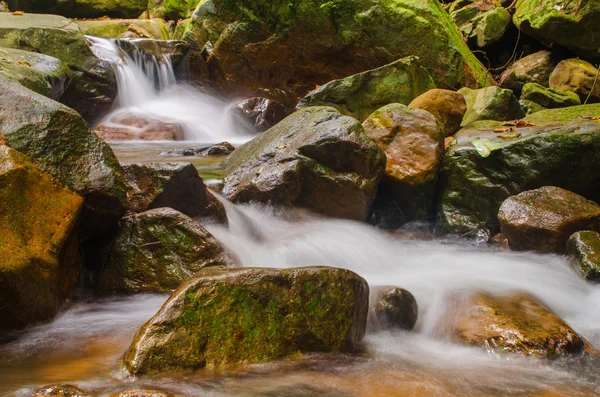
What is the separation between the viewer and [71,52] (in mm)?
9375

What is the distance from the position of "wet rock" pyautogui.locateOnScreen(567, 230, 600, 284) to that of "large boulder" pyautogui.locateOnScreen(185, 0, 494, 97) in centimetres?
583

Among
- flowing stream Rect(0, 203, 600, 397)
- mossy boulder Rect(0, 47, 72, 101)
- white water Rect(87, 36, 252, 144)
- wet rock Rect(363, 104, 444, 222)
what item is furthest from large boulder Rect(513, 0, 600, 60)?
mossy boulder Rect(0, 47, 72, 101)

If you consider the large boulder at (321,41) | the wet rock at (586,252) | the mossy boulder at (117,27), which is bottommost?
the wet rock at (586,252)

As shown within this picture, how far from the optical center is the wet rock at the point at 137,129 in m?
9.90

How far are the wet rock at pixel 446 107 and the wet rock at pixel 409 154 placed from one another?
26.6 inches

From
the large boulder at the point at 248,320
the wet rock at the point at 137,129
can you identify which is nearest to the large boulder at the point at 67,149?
the large boulder at the point at 248,320

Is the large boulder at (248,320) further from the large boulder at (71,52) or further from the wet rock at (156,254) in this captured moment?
Answer: the large boulder at (71,52)

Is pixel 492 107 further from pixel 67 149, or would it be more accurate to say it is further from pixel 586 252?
pixel 67 149

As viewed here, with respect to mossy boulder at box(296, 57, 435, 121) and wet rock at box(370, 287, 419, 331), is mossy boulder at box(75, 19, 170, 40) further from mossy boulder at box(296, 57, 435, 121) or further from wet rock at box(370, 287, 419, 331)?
wet rock at box(370, 287, 419, 331)

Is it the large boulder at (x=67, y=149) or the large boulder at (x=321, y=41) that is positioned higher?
the large boulder at (x=321, y=41)

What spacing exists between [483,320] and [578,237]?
2062mm

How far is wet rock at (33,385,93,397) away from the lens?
6.86 feet

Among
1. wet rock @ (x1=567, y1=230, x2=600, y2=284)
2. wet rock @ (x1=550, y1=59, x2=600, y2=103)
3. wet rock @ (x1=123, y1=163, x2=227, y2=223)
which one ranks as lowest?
wet rock @ (x1=567, y1=230, x2=600, y2=284)

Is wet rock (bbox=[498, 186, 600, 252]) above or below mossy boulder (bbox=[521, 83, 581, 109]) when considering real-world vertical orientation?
below
